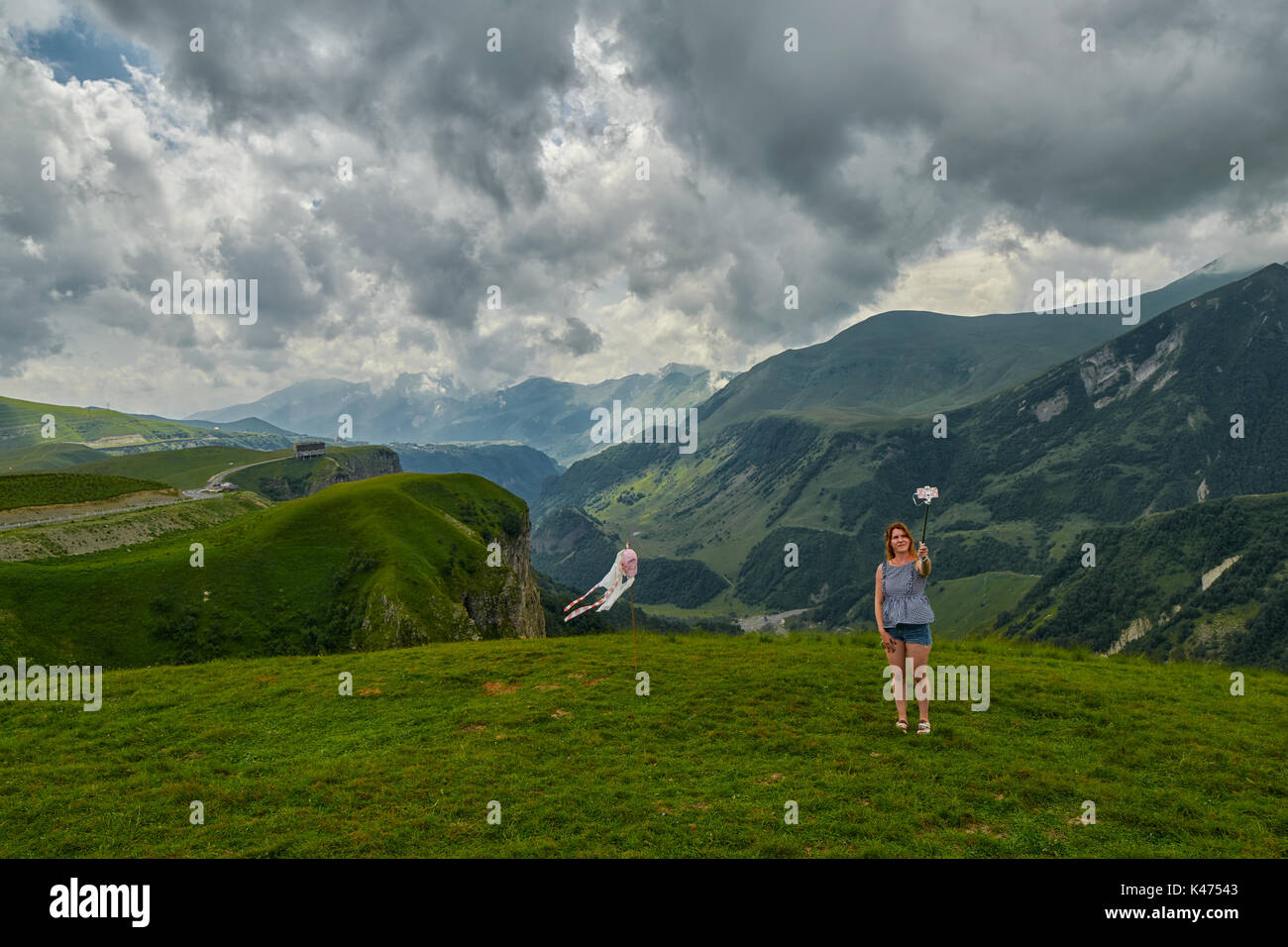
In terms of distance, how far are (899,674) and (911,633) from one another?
120 cm

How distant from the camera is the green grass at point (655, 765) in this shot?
35.3 feet

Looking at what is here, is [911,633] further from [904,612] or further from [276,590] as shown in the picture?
[276,590]

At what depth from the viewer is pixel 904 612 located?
15.2 metres

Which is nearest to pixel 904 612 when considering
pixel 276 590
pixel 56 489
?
pixel 276 590

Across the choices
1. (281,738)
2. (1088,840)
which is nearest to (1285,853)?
(1088,840)

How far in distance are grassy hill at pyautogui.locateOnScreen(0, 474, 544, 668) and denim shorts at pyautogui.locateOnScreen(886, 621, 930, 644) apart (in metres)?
55.8

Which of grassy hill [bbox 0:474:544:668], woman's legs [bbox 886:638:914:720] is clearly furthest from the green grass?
grassy hill [bbox 0:474:544:668]

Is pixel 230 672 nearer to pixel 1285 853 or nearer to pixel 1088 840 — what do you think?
pixel 1088 840

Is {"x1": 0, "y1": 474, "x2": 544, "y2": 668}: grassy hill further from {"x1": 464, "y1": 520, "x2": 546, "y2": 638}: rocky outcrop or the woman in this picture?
the woman

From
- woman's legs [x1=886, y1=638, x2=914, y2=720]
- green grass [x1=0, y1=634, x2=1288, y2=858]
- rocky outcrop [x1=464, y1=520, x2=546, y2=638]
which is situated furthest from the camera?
rocky outcrop [x1=464, y1=520, x2=546, y2=638]

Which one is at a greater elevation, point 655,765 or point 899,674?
point 899,674

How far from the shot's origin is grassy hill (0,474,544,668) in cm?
5116

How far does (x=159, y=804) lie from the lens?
1257 centimetres
